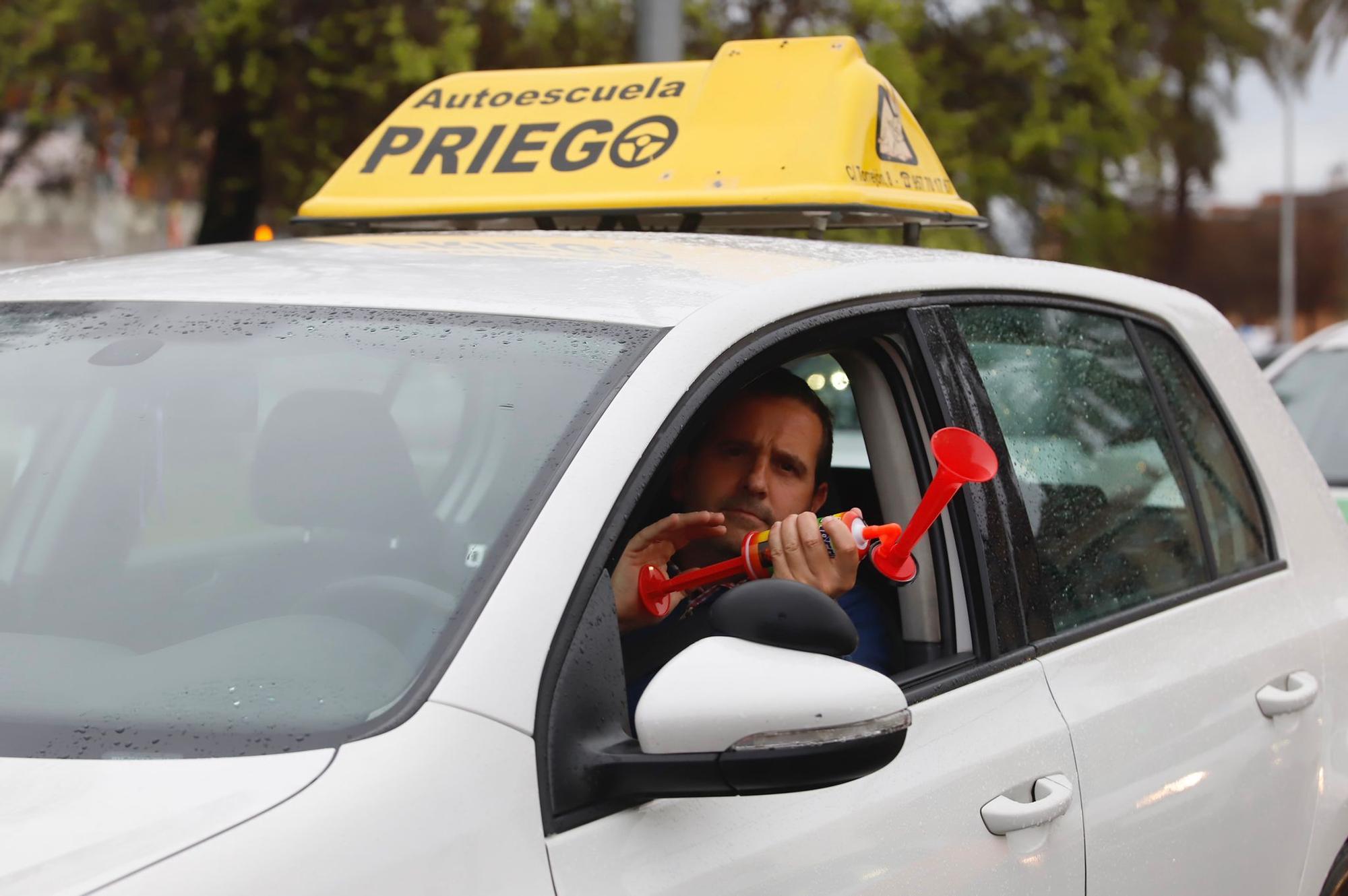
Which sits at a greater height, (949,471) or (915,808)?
(949,471)

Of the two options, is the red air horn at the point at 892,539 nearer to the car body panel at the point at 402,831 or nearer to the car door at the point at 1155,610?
the car door at the point at 1155,610

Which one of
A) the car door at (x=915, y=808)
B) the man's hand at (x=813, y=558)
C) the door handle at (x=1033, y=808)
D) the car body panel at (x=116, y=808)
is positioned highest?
the car body panel at (x=116, y=808)

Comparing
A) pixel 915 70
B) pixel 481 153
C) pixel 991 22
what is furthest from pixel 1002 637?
pixel 991 22

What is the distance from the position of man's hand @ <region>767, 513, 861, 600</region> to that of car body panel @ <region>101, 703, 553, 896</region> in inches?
25.0

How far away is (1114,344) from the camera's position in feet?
9.21

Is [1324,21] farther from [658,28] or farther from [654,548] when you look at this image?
[654,548]

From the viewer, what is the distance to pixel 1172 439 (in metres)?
2.82

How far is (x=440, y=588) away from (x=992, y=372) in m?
1.08

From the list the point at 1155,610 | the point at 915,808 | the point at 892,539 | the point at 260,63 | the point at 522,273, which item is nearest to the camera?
the point at 915,808

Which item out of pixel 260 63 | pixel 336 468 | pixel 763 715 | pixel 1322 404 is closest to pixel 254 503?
pixel 336 468

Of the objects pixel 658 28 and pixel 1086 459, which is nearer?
pixel 1086 459

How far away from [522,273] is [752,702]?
0.80 m

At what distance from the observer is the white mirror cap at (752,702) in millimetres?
A: 1569

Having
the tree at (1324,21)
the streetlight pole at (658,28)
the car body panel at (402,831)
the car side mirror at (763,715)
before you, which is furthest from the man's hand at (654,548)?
the tree at (1324,21)
